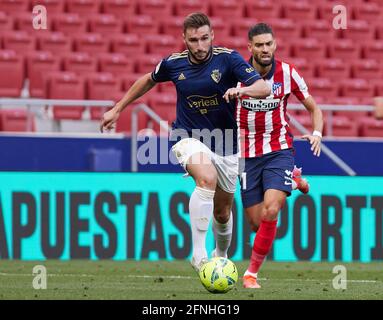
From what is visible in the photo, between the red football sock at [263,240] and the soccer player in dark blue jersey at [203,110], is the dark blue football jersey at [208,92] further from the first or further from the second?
the red football sock at [263,240]

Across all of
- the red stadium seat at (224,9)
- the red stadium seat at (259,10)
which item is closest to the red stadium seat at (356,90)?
the red stadium seat at (259,10)

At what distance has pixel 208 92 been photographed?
9.05m

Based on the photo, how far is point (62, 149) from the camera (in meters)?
14.1

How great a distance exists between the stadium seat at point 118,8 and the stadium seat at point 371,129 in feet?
15.4

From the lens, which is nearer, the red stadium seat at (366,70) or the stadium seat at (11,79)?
the stadium seat at (11,79)

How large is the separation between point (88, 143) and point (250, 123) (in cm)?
453

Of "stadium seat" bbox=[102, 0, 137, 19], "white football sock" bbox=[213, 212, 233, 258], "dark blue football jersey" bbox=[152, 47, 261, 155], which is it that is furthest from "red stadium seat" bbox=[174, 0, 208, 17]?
"dark blue football jersey" bbox=[152, 47, 261, 155]

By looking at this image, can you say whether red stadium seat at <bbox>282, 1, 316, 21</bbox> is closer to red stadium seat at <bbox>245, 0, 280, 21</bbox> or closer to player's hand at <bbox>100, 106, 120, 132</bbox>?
red stadium seat at <bbox>245, 0, 280, 21</bbox>

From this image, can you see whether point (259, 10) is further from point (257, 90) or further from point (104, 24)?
point (257, 90)

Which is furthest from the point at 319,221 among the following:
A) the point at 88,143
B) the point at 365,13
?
the point at 365,13

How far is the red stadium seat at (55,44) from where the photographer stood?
18312 mm

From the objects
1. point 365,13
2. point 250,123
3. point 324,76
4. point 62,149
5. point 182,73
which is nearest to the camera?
point 182,73
